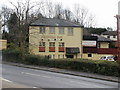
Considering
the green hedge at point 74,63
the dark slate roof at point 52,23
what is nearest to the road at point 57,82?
the green hedge at point 74,63

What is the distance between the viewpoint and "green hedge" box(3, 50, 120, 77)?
66.8 ft

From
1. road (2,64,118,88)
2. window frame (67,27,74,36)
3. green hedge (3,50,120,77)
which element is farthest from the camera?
window frame (67,27,74,36)

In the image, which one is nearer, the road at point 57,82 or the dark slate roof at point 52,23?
the road at point 57,82

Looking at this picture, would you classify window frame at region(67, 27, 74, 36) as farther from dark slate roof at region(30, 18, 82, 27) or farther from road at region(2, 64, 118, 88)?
road at region(2, 64, 118, 88)

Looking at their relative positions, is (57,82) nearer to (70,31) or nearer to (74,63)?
(74,63)

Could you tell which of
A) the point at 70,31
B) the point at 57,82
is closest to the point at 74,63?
the point at 57,82

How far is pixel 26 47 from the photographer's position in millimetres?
38250

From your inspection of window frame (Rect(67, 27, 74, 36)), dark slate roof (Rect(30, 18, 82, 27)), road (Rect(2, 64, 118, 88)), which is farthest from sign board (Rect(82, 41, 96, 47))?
road (Rect(2, 64, 118, 88))

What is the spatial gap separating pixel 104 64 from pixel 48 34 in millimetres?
32027

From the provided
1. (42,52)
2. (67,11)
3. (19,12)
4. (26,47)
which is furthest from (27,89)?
(67,11)

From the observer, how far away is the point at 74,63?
2456 cm

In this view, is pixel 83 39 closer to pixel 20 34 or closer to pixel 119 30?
→ pixel 20 34

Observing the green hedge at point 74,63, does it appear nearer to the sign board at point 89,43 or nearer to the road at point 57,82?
the road at point 57,82

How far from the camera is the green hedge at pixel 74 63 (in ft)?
66.8
